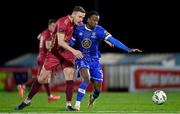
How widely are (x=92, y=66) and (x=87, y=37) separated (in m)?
0.65

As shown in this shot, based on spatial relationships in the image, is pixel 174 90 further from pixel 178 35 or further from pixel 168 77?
pixel 178 35

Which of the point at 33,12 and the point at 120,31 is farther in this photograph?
the point at 33,12

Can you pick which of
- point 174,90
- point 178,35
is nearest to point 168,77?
point 174,90

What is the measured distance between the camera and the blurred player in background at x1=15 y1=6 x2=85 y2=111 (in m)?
14.8

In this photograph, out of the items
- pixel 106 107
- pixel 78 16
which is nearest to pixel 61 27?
pixel 78 16

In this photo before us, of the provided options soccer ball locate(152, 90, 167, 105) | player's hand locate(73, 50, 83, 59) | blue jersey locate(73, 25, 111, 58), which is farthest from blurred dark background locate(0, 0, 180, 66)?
player's hand locate(73, 50, 83, 59)

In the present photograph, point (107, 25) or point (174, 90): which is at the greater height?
point (107, 25)

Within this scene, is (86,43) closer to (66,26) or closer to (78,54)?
(66,26)

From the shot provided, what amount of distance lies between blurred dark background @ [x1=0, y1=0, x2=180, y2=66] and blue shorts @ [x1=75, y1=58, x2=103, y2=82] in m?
21.5

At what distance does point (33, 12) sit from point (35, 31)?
1.15 metres

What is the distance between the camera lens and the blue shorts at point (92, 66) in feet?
49.5

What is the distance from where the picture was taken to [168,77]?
2761 cm

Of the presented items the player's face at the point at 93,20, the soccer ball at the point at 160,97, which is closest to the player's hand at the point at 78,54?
the player's face at the point at 93,20

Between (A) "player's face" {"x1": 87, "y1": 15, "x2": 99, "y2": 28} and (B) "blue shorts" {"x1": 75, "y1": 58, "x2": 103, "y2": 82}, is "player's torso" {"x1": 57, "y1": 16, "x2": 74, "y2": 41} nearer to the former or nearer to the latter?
(A) "player's face" {"x1": 87, "y1": 15, "x2": 99, "y2": 28}
